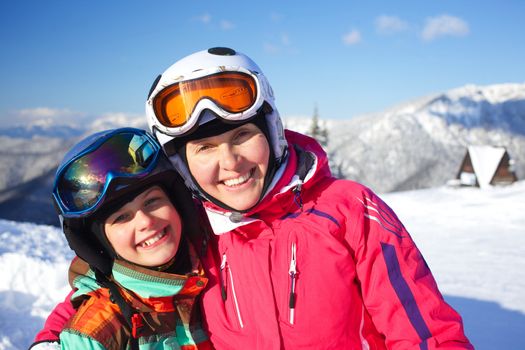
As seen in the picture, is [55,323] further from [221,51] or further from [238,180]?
[221,51]

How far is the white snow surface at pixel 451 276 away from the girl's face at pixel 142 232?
2.37 metres

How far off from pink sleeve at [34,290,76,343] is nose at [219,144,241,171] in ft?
4.80

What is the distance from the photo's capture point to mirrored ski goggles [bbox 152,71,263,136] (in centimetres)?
232

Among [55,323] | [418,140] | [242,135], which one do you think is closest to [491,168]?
[242,135]

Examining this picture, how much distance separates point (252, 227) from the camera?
2314 mm

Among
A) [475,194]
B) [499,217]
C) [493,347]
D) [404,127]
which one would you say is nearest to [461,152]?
[404,127]

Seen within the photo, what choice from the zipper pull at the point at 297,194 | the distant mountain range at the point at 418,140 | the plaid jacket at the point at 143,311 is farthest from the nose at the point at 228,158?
the distant mountain range at the point at 418,140

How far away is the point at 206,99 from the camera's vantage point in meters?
2.34

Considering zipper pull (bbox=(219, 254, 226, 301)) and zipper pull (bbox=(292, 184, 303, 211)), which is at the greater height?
Answer: zipper pull (bbox=(292, 184, 303, 211))

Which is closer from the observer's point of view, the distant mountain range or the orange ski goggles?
the orange ski goggles

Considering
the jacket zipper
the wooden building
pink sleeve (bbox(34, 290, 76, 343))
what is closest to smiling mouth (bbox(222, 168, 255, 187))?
the jacket zipper

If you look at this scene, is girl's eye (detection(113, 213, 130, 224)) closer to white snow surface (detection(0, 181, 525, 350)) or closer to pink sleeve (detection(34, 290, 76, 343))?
pink sleeve (detection(34, 290, 76, 343))

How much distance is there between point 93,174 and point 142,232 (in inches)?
18.1

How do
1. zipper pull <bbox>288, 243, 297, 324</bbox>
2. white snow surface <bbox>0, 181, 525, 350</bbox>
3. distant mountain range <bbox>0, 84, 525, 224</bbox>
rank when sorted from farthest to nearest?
1. distant mountain range <bbox>0, 84, 525, 224</bbox>
2. white snow surface <bbox>0, 181, 525, 350</bbox>
3. zipper pull <bbox>288, 243, 297, 324</bbox>
